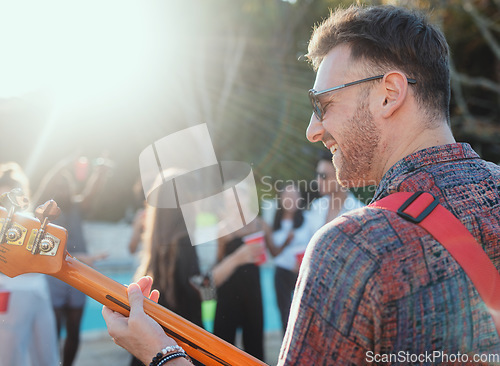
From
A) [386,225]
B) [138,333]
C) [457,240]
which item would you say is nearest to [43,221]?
[138,333]

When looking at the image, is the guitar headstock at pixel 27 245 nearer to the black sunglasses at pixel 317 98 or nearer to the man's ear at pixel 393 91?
the black sunglasses at pixel 317 98

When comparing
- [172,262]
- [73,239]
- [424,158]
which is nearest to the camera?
[424,158]

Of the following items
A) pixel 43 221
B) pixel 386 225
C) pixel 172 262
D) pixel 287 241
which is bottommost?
pixel 172 262

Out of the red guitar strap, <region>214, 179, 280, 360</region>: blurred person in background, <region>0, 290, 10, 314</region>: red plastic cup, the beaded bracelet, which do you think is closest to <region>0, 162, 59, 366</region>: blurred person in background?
<region>0, 290, 10, 314</region>: red plastic cup

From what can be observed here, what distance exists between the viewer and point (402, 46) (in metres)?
1.19

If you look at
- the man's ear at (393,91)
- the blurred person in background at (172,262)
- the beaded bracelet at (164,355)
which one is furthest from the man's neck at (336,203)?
the beaded bracelet at (164,355)

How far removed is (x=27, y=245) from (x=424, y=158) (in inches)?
44.7

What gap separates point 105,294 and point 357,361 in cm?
79

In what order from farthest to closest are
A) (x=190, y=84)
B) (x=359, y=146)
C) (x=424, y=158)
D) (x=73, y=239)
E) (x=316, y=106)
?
(x=190, y=84)
(x=73, y=239)
(x=316, y=106)
(x=359, y=146)
(x=424, y=158)

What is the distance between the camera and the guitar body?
4.42 ft

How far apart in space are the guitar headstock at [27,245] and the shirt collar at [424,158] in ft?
3.10

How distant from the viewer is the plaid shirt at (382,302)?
2.89 feet

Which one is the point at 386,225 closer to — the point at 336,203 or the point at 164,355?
the point at 164,355

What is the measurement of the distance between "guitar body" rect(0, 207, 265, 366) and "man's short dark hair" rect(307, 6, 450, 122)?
2.94 feet
